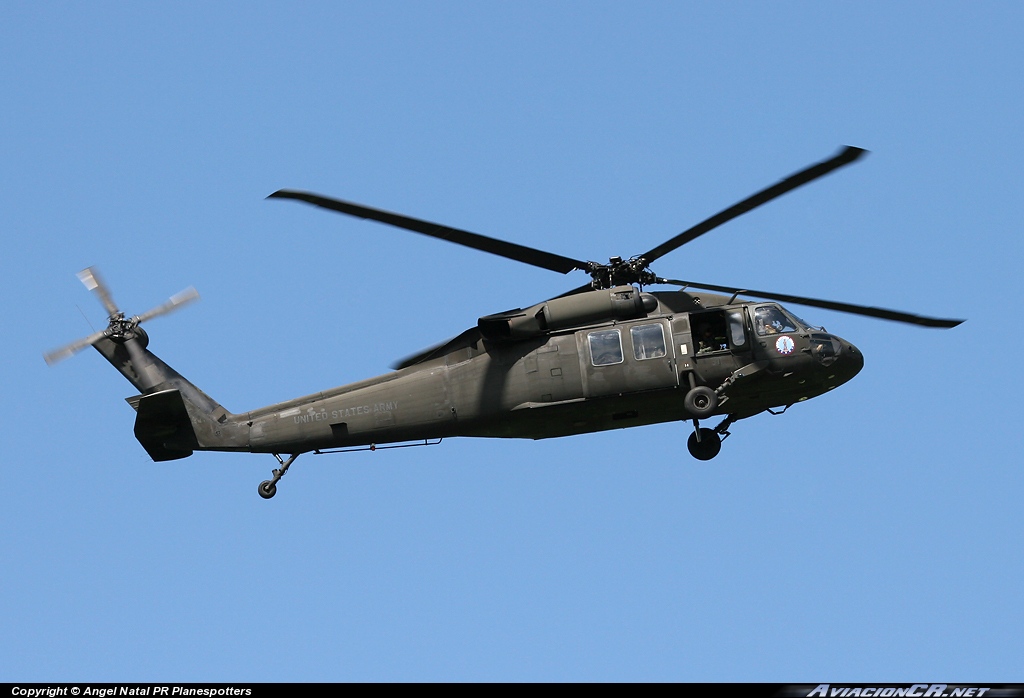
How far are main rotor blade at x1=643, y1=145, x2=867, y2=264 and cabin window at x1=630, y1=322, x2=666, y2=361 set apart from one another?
1266 mm

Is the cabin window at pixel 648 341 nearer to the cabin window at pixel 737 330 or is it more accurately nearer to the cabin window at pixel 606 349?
the cabin window at pixel 606 349

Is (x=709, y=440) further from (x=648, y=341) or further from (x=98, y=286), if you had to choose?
(x=98, y=286)

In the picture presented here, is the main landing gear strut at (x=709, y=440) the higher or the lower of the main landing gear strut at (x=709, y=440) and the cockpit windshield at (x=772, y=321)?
the lower

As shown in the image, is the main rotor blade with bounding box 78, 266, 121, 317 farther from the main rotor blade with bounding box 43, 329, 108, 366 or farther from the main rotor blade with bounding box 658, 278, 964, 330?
the main rotor blade with bounding box 658, 278, 964, 330

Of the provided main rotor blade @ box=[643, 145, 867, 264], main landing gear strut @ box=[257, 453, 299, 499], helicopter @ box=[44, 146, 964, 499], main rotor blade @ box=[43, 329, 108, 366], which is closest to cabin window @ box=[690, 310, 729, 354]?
helicopter @ box=[44, 146, 964, 499]

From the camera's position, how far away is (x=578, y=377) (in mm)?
25266

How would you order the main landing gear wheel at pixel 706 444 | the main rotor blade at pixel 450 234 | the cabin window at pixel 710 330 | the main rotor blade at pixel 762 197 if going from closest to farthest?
the main rotor blade at pixel 762 197 < the main rotor blade at pixel 450 234 < the cabin window at pixel 710 330 < the main landing gear wheel at pixel 706 444

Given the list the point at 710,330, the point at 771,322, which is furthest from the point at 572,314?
the point at 771,322

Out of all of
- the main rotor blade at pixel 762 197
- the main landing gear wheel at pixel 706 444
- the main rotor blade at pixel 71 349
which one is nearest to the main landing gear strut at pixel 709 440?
the main landing gear wheel at pixel 706 444

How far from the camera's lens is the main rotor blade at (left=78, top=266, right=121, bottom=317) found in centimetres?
2766

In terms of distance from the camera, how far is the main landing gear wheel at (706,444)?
86.5 feet

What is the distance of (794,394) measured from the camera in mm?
25922

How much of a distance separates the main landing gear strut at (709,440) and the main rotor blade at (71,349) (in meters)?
11.5
